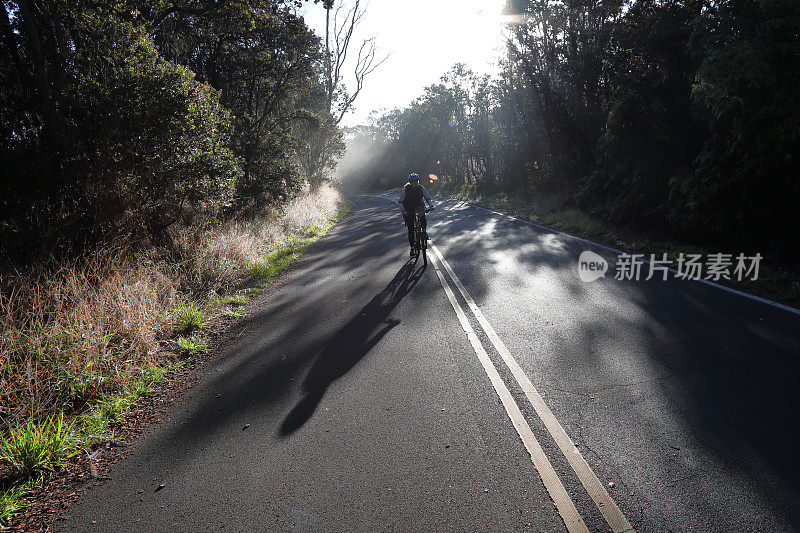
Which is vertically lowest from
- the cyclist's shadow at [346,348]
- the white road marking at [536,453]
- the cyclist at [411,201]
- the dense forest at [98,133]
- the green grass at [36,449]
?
the white road marking at [536,453]

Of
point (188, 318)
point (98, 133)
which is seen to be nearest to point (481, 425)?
point (188, 318)

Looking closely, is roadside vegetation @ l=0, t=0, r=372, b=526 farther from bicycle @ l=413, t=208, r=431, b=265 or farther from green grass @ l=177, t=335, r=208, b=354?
bicycle @ l=413, t=208, r=431, b=265

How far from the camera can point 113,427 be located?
11.9 ft

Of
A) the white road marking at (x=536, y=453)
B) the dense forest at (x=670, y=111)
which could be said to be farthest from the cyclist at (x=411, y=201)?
the dense forest at (x=670, y=111)

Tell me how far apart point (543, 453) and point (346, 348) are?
104 inches

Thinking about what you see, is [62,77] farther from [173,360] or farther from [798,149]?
[798,149]

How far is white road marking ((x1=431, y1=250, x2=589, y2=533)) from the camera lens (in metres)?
2.34

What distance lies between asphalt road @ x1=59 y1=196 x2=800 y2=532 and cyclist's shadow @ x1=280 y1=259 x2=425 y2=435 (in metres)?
0.03

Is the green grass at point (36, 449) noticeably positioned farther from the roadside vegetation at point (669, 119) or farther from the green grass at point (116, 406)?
the roadside vegetation at point (669, 119)

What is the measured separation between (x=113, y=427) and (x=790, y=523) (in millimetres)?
4909

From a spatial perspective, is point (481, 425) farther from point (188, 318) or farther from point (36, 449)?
point (188, 318)

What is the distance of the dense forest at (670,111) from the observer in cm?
690

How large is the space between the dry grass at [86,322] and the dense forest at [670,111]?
9.80m

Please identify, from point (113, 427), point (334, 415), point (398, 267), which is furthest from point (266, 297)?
point (334, 415)
